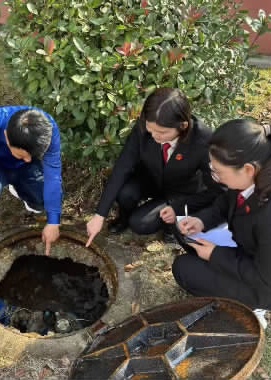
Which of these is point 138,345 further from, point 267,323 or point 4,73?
point 4,73

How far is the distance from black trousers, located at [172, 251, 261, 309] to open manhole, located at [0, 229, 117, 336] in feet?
2.00

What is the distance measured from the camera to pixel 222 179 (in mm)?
2512

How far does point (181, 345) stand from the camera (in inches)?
96.9

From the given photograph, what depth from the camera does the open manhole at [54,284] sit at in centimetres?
353

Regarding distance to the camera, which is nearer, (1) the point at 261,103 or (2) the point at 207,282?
(2) the point at 207,282

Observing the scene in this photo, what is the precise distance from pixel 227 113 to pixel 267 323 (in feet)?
5.38

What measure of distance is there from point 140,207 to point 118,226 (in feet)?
1.04

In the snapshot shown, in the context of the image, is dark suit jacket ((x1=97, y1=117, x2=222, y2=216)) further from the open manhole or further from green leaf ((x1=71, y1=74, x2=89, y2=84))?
the open manhole

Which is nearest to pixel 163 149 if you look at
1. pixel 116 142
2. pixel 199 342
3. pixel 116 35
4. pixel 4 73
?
pixel 116 142

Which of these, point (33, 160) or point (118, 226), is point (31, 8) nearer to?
point (33, 160)

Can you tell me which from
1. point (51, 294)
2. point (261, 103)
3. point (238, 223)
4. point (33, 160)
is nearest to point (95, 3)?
point (33, 160)

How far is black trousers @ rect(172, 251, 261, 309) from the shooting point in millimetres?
2830

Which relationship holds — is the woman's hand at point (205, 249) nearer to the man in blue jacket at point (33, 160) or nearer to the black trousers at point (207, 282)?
the black trousers at point (207, 282)

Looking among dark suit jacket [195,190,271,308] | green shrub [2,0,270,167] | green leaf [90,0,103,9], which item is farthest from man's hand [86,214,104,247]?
green leaf [90,0,103,9]
